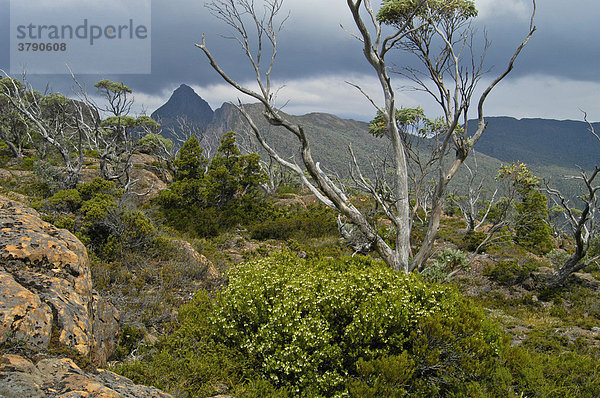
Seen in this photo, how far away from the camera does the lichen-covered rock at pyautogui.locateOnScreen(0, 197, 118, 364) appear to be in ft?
9.09

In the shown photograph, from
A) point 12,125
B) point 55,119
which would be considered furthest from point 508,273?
point 12,125

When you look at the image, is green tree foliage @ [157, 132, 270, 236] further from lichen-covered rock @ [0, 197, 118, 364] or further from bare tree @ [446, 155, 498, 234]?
lichen-covered rock @ [0, 197, 118, 364]

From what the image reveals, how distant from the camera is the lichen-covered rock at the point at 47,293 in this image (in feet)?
9.09

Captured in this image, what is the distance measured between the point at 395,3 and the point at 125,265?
948 cm

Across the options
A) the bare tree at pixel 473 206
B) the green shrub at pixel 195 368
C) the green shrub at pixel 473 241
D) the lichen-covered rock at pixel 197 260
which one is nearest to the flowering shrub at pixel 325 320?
the green shrub at pixel 195 368

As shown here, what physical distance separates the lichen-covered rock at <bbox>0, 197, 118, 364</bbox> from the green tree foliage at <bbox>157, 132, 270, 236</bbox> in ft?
35.6

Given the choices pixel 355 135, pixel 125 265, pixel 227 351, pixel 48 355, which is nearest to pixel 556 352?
pixel 227 351

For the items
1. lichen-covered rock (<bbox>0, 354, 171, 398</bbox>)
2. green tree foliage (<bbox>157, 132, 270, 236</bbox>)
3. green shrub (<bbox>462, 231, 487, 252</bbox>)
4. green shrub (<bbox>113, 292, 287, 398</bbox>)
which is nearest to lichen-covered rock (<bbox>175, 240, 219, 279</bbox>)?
green shrub (<bbox>113, 292, 287, 398</bbox>)

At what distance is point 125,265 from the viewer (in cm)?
804

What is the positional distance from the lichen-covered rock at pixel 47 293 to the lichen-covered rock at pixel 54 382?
32 cm

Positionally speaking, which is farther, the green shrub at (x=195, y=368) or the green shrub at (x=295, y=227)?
the green shrub at (x=295, y=227)

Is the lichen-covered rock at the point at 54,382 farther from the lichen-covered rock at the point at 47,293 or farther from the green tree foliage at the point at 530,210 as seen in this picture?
the green tree foliage at the point at 530,210

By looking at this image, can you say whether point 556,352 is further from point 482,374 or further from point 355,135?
point 355,135

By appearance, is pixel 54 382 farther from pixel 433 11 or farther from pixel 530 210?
pixel 530 210
